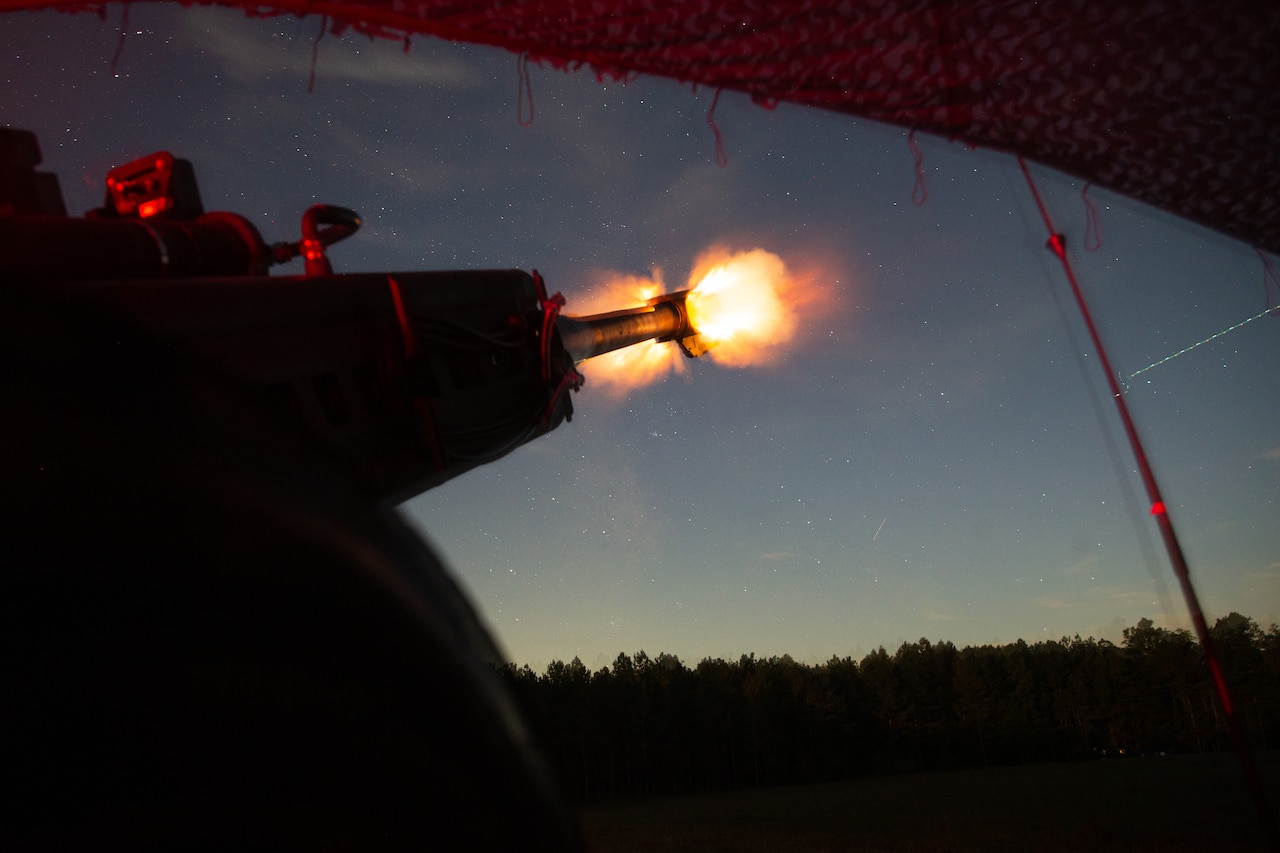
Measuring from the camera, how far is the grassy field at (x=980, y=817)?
881 inches

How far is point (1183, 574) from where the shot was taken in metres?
2.59

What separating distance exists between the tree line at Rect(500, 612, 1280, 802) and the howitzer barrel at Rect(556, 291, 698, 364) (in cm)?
4186

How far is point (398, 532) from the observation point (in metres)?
1.21

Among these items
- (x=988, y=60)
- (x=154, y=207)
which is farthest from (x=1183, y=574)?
(x=154, y=207)

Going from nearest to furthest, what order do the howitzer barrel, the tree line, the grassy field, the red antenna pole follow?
1. the red antenna pole
2. the howitzer barrel
3. the grassy field
4. the tree line

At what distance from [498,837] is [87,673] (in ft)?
1.94

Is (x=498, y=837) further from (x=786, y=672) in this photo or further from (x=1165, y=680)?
(x=1165, y=680)

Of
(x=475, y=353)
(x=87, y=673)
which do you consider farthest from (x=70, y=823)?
(x=475, y=353)

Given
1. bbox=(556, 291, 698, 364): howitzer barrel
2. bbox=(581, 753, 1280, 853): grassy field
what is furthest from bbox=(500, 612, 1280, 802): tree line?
bbox=(556, 291, 698, 364): howitzer barrel

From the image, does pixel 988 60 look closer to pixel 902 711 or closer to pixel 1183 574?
pixel 1183 574

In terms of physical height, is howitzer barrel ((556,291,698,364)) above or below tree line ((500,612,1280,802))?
above

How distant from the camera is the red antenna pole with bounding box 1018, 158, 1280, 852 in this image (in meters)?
2.32

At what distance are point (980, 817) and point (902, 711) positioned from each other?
42.5 m

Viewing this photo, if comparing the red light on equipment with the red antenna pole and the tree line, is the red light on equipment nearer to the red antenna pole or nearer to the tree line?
the red antenna pole
